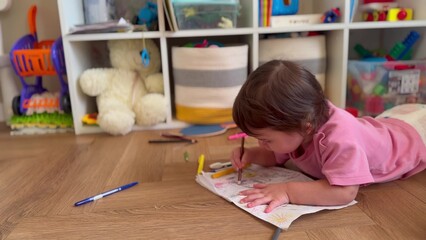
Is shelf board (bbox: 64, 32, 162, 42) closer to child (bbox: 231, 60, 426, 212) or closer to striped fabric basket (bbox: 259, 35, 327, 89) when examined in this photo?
striped fabric basket (bbox: 259, 35, 327, 89)

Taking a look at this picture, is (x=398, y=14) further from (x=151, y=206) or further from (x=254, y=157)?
(x=151, y=206)

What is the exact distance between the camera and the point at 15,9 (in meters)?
1.57

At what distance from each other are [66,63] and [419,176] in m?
1.11

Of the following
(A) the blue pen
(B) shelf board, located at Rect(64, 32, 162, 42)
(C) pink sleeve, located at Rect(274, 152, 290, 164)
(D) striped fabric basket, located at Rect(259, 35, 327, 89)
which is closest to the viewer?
(A) the blue pen

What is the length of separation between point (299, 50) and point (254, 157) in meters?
0.63

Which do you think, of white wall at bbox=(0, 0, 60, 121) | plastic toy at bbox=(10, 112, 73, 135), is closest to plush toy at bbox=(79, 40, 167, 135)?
plastic toy at bbox=(10, 112, 73, 135)

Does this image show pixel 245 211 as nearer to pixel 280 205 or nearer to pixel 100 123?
pixel 280 205

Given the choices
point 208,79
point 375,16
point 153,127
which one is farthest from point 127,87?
point 375,16

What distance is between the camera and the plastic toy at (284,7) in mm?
1450

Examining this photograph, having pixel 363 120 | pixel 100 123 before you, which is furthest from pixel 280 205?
pixel 100 123

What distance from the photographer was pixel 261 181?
0.82 metres

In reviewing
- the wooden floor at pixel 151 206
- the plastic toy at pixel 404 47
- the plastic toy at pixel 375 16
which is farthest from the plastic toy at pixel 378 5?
the wooden floor at pixel 151 206

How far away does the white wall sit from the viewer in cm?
157

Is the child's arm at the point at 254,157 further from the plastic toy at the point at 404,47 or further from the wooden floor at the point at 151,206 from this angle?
the plastic toy at the point at 404,47
